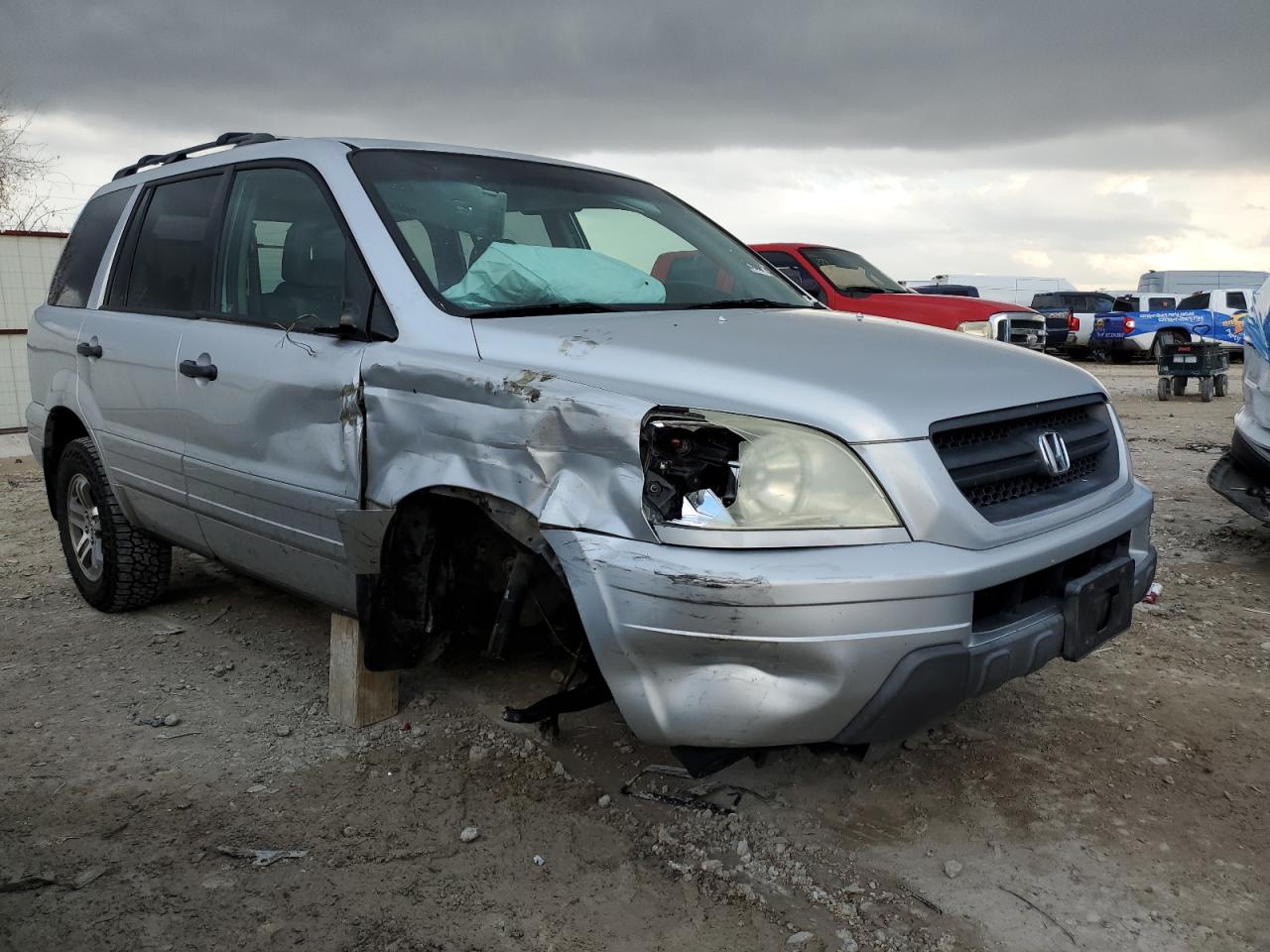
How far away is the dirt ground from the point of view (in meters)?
2.40

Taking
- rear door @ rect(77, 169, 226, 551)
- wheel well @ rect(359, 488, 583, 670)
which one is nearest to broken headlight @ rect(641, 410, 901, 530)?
wheel well @ rect(359, 488, 583, 670)

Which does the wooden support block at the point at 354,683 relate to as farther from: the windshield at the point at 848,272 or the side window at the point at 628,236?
the windshield at the point at 848,272

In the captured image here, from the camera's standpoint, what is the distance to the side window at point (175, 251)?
3783mm

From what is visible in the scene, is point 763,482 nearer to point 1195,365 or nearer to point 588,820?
point 588,820

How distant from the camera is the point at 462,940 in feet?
7.68

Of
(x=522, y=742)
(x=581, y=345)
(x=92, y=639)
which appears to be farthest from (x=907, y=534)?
(x=92, y=639)

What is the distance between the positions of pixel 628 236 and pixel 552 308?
81cm

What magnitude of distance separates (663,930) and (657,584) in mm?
803

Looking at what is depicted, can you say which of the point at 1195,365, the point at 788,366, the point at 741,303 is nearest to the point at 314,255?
the point at 741,303

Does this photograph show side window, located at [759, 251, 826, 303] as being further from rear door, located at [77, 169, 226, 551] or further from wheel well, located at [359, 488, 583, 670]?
wheel well, located at [359, 488, 583, 670]

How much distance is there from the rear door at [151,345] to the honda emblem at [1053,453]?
2741mm

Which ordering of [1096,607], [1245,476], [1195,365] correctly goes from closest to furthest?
[1096,607] < [1245,476] < [1195,365]

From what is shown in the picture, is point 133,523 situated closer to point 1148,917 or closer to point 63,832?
point 63,832

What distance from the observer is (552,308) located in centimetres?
290
